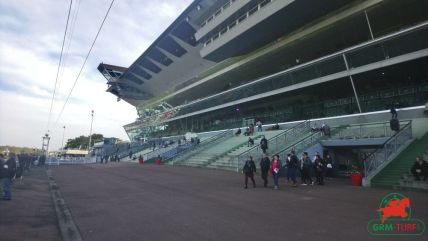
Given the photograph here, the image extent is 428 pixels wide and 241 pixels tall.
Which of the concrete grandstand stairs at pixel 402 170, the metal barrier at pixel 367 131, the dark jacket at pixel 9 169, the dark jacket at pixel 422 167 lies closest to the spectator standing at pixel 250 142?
the metal barrier at pixel 367 131

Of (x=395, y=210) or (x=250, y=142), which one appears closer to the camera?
(x=395, y=210)

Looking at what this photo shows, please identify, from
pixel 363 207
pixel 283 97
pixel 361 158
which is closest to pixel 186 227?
pixel 363 207

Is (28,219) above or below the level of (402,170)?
below

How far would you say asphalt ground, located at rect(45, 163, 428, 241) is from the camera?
273 inches

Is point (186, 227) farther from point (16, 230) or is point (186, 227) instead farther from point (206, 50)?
point (206, 50)

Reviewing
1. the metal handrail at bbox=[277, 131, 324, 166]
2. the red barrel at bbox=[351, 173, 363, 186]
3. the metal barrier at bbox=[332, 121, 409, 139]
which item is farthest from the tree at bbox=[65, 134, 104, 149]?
the red barrel at bbox=[351, 173, 363, 186]

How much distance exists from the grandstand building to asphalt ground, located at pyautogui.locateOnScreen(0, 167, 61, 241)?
76.5 feet

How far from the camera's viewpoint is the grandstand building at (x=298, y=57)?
80.0 feet

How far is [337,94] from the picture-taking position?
32.0 m

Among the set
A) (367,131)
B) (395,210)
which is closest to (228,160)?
(367,131)

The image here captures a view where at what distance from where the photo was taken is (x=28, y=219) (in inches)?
330

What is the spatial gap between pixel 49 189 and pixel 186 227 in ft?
33.8

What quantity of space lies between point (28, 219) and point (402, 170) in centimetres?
1529

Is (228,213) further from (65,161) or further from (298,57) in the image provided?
(65,161)
